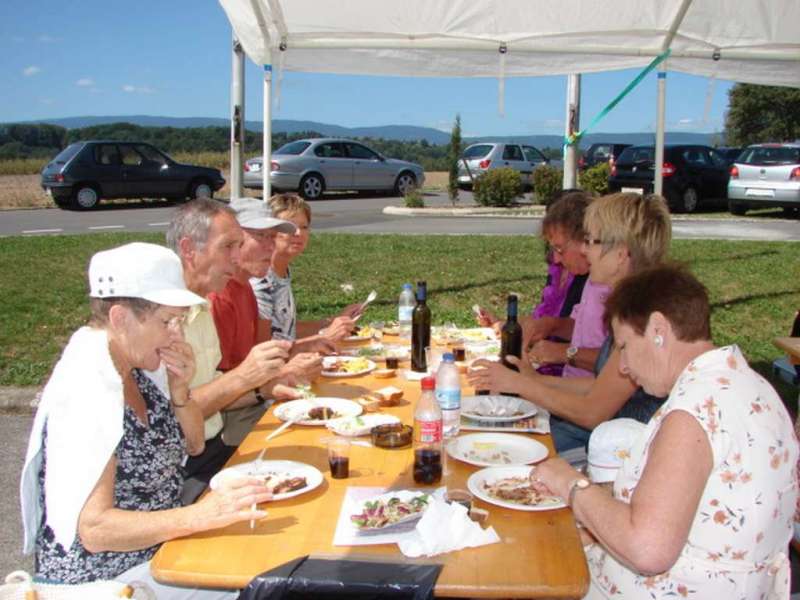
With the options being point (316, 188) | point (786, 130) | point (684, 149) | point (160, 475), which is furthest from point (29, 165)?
point (786, 130)

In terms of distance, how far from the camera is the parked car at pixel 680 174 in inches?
661

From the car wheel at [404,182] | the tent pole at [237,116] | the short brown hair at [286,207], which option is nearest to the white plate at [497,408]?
the short brown hair at [286,207]

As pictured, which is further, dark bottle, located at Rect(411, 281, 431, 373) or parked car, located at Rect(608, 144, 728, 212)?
parked car, located at Rect(608, 144, 728, 212)

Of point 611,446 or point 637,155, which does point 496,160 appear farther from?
point 611,446

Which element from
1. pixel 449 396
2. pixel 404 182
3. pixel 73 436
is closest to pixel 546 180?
pixel 404 182

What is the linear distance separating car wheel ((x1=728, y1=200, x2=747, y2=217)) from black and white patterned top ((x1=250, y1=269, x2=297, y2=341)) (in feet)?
45.4

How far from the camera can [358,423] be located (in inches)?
104

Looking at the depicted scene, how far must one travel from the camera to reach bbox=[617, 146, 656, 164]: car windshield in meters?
17.2

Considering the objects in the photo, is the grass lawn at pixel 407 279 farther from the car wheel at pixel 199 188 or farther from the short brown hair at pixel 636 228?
the car wheel at pixel 199 188

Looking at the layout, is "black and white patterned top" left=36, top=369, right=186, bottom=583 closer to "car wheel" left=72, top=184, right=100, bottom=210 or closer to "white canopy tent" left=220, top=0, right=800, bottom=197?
"white canopy tent" left=220, top=0, right=800, bottom=197

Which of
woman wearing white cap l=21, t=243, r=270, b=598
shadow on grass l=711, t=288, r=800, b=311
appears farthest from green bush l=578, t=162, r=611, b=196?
woman wearing white cap l=21, t=243, r=270, b=598

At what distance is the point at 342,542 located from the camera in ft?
6.07

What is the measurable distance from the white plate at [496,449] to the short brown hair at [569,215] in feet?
5.47

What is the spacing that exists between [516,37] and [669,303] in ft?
10.8
